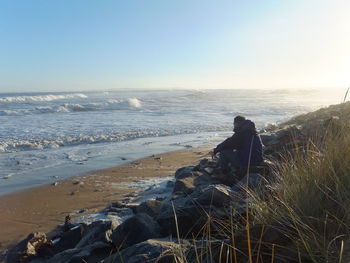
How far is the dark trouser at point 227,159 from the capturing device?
6.78m

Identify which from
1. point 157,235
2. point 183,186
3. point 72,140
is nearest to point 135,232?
point 157,235

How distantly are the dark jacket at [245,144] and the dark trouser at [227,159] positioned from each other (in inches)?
3.0

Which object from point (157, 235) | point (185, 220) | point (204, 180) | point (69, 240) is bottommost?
Answer: point (69, 240)

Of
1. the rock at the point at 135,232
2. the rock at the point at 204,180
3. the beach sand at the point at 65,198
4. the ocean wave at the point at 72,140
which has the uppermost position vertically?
the rock at the point at 135,232

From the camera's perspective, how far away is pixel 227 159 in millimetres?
6996

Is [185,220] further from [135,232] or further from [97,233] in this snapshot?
[97,233]

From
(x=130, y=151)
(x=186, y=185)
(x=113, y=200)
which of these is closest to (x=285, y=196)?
(x=186, y=185)

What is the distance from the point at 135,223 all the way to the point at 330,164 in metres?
1.88

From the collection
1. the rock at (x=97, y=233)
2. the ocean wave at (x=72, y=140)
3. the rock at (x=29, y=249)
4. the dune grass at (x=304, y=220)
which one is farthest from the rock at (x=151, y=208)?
the ocean wave at (x=72, y=140)

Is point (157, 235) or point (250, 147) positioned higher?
point (250, 147)

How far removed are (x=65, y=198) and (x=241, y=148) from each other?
358 cm

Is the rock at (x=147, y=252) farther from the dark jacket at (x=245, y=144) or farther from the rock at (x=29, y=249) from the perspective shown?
the dark jacket at (x=245, y=144)

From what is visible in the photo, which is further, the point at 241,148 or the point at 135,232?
the point at 241,148

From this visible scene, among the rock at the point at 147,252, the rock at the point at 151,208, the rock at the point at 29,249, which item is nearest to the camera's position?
the rock at the point at 147,252
